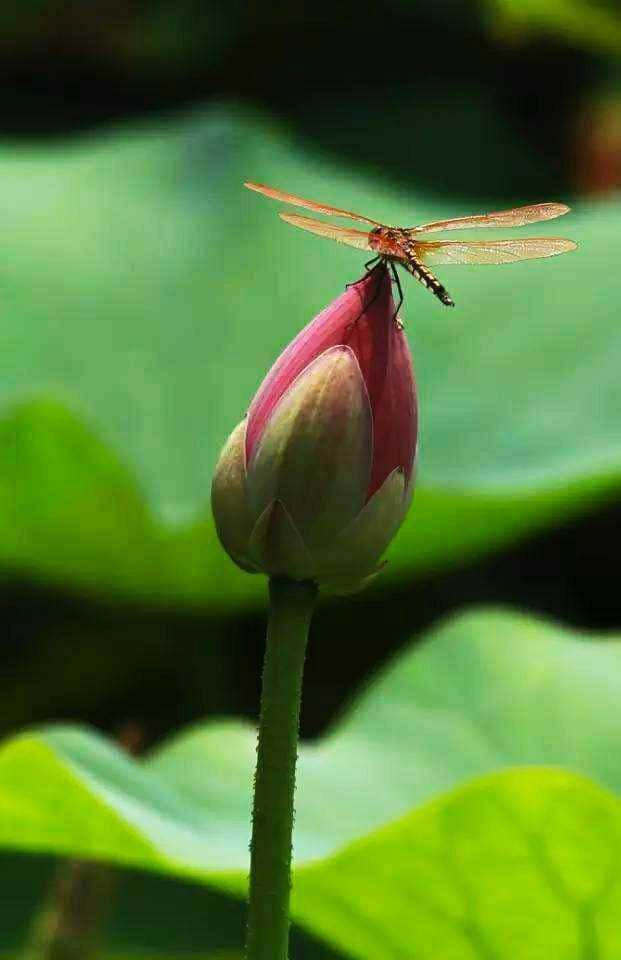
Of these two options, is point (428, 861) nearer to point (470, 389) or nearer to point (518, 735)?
point (518, 735)

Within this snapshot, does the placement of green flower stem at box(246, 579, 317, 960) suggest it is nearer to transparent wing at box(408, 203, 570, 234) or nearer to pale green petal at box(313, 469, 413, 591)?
pale green petal at box(313, 469, 413, 591)

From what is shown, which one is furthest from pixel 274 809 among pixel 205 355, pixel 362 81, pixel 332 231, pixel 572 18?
pixel 362 81

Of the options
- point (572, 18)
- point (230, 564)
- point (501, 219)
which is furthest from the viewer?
point (572, 18)

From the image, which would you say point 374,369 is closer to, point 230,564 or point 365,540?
point 365,540

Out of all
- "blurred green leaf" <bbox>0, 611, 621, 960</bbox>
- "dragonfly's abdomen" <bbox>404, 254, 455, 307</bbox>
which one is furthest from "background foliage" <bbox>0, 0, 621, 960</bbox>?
"dragonfly's abdomen" <bbox>404, 254, 455, 307</bbox>

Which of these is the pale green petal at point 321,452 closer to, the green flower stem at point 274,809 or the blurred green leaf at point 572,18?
the green flower stem at point 274,809
